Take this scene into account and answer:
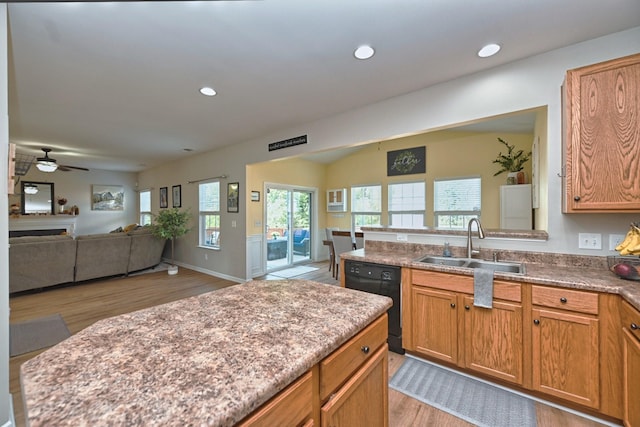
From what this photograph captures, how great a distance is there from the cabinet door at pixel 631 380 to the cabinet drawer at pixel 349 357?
4.43 ft

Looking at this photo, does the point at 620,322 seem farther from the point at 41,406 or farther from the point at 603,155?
the point at 41,406

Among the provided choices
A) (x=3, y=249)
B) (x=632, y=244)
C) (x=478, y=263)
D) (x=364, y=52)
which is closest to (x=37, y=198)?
(x=3, y=249)

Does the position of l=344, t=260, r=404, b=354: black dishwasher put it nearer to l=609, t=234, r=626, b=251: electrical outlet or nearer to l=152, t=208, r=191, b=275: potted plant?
l=609, t=234, r=626, b=251: electrical outlet

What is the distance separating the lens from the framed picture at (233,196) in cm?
496

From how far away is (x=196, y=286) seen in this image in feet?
15.3

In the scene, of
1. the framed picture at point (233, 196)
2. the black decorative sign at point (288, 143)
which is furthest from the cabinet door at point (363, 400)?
the framed picture at point (233, 196)

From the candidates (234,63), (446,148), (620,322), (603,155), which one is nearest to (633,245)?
(620,322)

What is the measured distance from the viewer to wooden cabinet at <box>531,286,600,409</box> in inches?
63.0

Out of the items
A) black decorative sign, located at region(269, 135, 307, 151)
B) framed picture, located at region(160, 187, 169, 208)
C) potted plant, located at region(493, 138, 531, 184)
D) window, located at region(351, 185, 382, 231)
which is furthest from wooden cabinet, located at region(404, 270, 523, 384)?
framed picture, located at region(160, 187, 169, 208)

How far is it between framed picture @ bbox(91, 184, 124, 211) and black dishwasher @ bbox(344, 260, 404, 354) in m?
8.51

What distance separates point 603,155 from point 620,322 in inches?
40.2

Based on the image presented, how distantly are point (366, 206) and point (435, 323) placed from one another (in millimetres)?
4535

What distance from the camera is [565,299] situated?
1656mm

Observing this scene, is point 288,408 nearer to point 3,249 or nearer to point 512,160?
point 3,249
